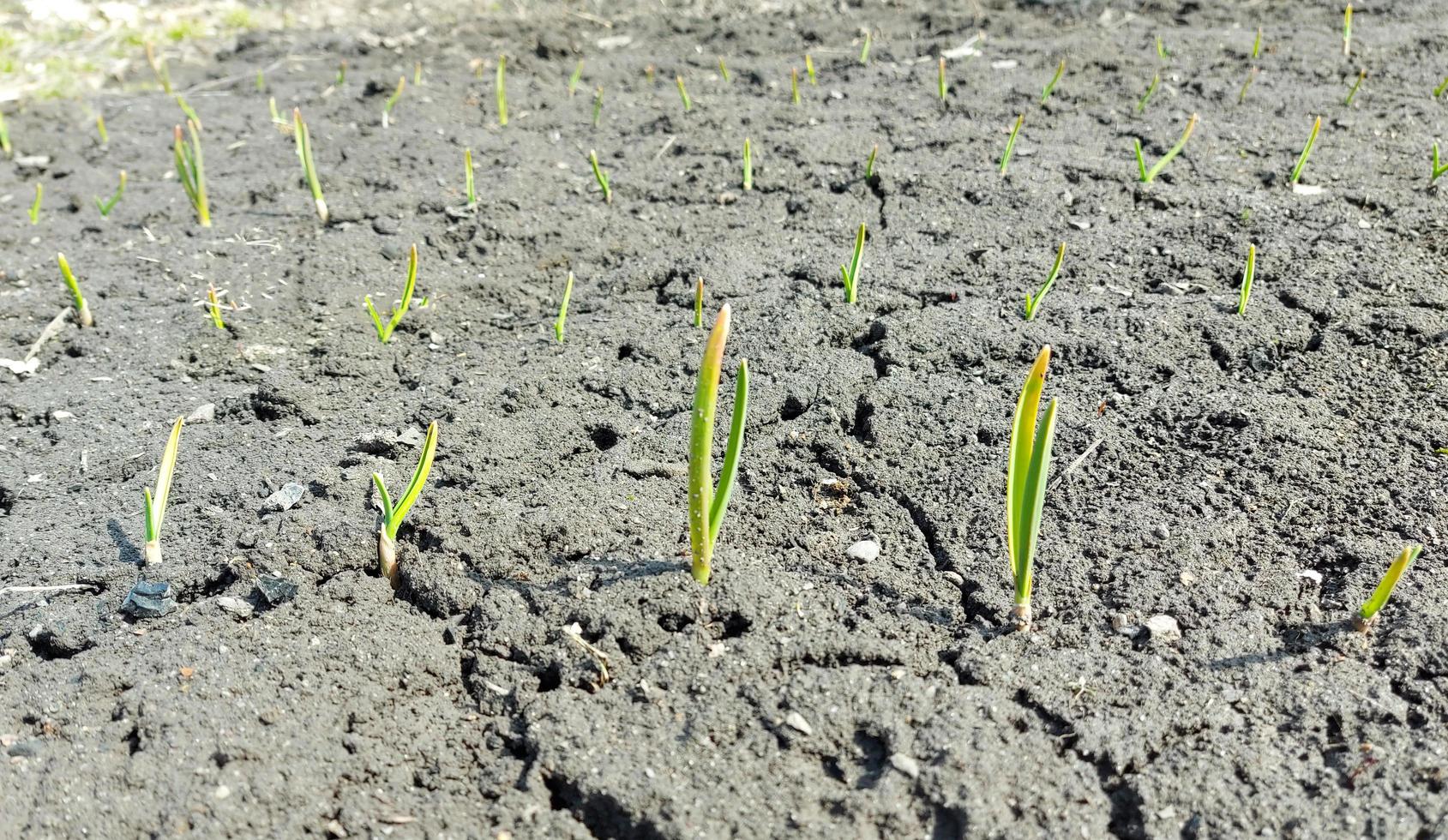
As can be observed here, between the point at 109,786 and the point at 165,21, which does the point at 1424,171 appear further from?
the point at 165,21

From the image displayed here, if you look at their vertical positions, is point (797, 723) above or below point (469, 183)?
below

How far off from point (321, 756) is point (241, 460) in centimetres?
77

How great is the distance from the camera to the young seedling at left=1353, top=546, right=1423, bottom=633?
1.35 meters

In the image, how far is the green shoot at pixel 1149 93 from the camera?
306 centimetres

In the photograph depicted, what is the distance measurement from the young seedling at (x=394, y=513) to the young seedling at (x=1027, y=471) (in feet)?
2.68

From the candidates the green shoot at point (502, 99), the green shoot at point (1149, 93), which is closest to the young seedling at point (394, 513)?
the green shoot at point (502, 99)

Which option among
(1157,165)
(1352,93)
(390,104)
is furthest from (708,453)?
(1352,93)

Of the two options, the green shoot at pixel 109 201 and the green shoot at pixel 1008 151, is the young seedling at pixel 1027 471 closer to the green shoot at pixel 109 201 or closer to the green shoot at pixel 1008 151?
the green shoot at pixel 1008 151

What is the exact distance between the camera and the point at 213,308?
93.0 inches

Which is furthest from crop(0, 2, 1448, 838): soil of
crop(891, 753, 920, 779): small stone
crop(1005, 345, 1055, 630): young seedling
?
crop(1005, 345, 1055, 630): young seedling

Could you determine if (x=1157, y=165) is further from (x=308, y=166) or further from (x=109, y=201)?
(x=109, y=201)

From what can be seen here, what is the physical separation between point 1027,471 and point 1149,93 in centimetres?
215

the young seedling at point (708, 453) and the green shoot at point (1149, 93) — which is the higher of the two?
the green shoot at point (1149, 93)

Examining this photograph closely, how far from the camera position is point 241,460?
1.93 meters
